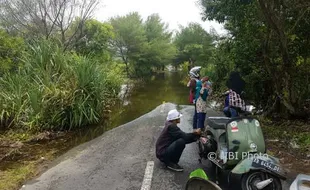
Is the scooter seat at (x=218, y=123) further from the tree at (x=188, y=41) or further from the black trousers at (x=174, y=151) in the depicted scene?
the tree at (x=188, y=41)

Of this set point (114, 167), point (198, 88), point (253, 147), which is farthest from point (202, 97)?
point (253, 147)

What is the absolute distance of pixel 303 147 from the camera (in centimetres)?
620

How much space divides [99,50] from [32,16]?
18.1 ft

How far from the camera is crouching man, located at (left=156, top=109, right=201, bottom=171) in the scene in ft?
17.3

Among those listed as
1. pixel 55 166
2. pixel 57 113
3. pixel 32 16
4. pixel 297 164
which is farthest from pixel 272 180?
pixel 32 16

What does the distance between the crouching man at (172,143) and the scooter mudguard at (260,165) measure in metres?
1.23

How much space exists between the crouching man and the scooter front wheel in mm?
1301

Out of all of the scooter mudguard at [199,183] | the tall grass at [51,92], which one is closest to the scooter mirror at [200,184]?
the scooter mudguard at [199,183]


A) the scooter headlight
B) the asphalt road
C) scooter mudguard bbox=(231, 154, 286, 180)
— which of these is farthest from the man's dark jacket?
scooter mudguard bbox=(231, 154, 286, 180)

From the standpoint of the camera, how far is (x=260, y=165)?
395 centimetres

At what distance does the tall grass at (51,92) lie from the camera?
876cm

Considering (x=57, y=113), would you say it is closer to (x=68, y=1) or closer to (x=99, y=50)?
(x=99, y=50)

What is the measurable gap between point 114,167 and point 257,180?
8.91 ft

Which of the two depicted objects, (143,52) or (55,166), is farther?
(143,52)
